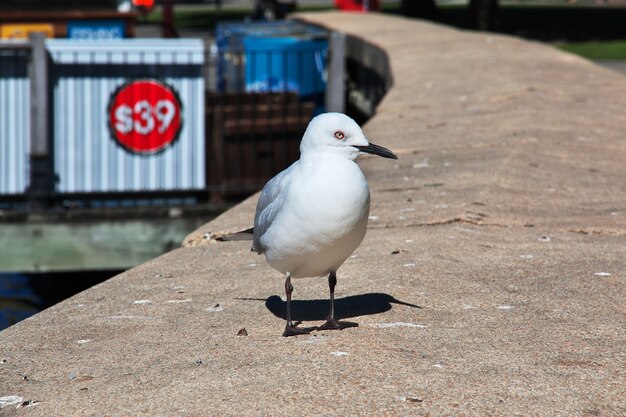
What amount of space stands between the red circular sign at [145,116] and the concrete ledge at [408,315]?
3.81 metres

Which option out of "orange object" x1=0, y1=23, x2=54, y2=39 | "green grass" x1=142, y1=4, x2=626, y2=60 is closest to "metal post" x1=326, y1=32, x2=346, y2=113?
"orange object" x1=0, y1=23, x2=54, y2=39

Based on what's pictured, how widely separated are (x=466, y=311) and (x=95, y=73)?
309 inches

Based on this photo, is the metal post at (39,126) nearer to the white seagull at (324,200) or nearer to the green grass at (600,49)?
the white seagull at (324,200)

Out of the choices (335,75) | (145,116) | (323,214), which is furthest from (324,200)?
(335,75)

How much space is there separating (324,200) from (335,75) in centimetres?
938

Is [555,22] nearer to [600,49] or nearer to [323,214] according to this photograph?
[600,49]

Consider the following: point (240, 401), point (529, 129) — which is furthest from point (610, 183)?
point (240, 401)

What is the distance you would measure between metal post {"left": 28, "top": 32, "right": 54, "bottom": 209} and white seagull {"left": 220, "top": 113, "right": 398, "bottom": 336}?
24.3 ft

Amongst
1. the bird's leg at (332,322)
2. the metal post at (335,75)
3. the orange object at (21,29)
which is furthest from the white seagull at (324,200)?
the orange object at (21,29)

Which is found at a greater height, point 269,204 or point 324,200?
point 324,200

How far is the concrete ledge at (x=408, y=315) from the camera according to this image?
3.91m

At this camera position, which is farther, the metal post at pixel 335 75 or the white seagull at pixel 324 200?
the metal post at pixel 335 75

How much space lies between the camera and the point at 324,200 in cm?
439

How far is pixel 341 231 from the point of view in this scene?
175 inches
